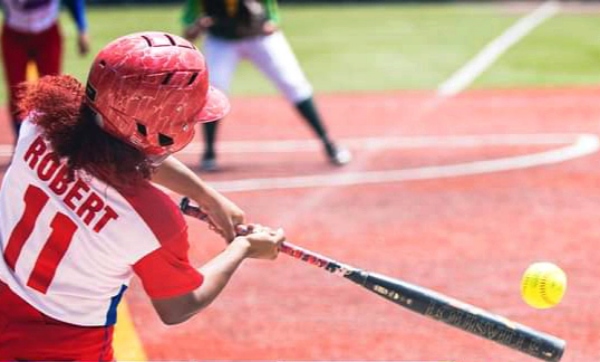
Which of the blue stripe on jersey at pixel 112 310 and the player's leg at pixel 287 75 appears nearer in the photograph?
the blue stripe on jersey at pixel 112 310

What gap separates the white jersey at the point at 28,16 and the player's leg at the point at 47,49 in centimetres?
6

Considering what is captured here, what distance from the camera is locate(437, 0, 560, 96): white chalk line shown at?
15.6 meters

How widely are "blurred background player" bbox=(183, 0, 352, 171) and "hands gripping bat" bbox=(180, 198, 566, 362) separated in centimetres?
612

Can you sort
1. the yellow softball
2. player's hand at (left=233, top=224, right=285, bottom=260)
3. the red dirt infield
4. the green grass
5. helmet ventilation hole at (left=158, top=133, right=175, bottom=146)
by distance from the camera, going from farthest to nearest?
the green grass → the red dirt infield → the yellow softball → player's hand at (left=233, top=224, right=285, bottom=260) → helmet ventilation hole at (left=158, top=133, right=175, bottom=146)

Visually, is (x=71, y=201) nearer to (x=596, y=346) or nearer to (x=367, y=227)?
(x=596, y=346)

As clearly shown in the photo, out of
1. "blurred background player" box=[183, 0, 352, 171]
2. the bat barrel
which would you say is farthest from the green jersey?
the bat barrel

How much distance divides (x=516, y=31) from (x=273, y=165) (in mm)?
10258

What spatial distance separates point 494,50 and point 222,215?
46.9 feet

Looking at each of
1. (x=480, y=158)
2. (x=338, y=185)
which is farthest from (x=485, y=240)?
(x=480, y=158)

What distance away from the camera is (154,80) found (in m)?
3.74

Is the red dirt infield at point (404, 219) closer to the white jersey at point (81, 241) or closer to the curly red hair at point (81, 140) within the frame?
the white jersey at point (81, 241)

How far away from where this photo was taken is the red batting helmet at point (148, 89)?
147 inches

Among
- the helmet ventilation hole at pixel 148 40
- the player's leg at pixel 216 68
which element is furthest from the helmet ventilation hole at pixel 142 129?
the player's leg at pixel 216 68

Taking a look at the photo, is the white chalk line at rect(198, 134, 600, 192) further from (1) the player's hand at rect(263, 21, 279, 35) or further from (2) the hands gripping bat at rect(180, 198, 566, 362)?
(2) the hands gripping bat at rect(180, 198, 566, 362)
